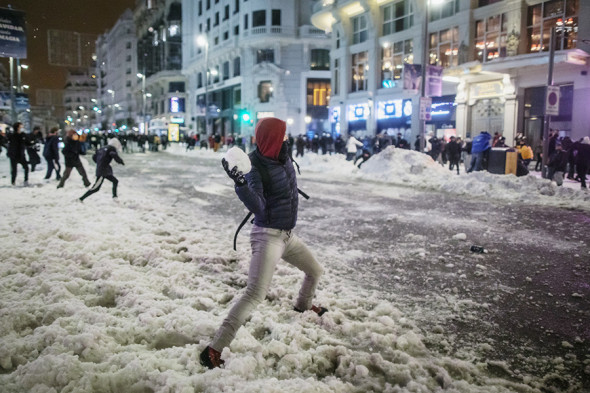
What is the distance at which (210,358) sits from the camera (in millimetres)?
3334

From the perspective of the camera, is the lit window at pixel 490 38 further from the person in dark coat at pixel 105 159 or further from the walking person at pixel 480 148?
the person in dark coat at pixel 105 159

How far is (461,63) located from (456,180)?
51.8 feet

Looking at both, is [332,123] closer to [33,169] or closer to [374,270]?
[33,169]

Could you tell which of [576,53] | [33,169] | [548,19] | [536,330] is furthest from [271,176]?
[548,19]

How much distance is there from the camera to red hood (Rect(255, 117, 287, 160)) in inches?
133

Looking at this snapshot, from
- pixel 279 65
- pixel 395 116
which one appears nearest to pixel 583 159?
pixel 395 116

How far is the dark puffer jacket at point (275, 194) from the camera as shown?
11.0ft

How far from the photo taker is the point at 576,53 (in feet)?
71.2

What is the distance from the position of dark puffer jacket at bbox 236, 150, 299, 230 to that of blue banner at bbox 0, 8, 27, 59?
18298 millimetres

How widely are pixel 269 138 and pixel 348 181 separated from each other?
14617 millimetres

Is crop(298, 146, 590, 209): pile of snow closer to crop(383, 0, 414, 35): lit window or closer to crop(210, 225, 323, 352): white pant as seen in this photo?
crop(210, 225, 323, 352): white pant

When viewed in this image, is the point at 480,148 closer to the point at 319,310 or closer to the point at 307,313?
the point at 319,310

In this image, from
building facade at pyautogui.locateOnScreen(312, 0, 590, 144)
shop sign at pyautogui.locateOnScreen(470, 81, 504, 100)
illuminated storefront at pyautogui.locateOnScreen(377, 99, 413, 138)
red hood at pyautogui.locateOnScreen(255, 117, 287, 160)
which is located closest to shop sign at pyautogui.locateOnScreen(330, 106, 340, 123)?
building facade at pyautogui.locateOnScreen(312, 0, 590, 144)

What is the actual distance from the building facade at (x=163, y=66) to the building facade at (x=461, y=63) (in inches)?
1438
